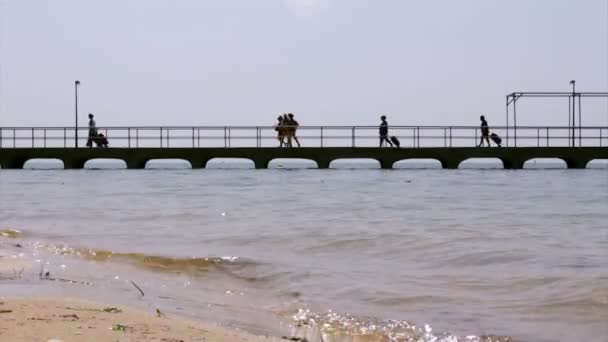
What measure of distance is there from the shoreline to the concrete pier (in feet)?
80.5

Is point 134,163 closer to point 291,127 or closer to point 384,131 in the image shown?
point 291,127

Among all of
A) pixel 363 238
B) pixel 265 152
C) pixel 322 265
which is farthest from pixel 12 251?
pixel 265 152

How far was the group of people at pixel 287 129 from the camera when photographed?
92.0 feet

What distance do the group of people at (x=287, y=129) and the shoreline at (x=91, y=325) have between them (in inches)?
953

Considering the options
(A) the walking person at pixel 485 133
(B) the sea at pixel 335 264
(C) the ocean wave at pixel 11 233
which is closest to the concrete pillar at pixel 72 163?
(A) the walking person at pixel 485 133

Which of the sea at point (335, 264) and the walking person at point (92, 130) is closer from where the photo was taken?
the sea at point (335, 264)

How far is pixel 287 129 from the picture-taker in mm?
28062

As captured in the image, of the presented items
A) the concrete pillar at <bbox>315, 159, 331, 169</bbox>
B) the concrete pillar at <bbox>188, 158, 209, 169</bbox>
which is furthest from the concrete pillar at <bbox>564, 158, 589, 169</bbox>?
the concrete pillar at <bbox>188, 158, 209, 169</bbox>

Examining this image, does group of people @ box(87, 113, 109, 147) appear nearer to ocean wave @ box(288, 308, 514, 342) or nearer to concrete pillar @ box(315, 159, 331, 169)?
concrete pillar @ box(315, 159, 331, 169)

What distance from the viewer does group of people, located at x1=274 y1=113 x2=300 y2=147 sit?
28031mm

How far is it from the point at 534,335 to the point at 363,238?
399 cm

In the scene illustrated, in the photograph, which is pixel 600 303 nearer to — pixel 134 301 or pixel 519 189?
pixel 134 301

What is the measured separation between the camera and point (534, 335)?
378 cm

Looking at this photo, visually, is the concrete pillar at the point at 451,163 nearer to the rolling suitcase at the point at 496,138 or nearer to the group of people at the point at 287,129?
the rolling suitcase at the point at 496,138
